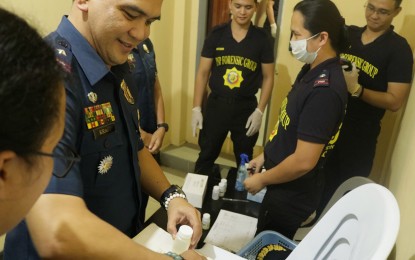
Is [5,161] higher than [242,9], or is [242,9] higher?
[242,9]

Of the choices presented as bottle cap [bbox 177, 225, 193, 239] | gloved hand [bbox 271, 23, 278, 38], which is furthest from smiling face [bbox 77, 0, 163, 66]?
gloved hand [bbox 271, 23, 278, 38]

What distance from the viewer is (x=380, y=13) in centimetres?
179

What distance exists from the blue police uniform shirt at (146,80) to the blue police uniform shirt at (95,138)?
96cm

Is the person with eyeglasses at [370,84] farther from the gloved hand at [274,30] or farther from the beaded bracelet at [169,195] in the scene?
the beaded bracelet at [169,195]

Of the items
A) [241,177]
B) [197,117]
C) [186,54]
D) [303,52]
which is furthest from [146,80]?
[186,54]

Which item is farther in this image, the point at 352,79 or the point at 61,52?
the point at 352,79

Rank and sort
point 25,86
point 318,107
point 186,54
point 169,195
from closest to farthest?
point 25,86, point 169,195, point 318,107, point 186,54

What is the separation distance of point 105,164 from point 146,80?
1206 millimetres

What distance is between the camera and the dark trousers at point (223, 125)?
2420 mm

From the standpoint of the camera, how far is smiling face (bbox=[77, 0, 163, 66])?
802mm

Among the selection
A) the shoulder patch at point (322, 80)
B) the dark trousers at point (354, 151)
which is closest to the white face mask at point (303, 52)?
the shoulder patch at point (322, 80)

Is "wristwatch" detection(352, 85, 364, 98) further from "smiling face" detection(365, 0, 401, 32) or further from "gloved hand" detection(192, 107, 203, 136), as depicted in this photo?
"gloved hand" detection(192, 107, 203, 136)

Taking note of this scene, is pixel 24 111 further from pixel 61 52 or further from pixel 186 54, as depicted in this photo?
pixel 186 54

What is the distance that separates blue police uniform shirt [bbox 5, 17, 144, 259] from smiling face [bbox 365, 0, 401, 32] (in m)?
1.50
